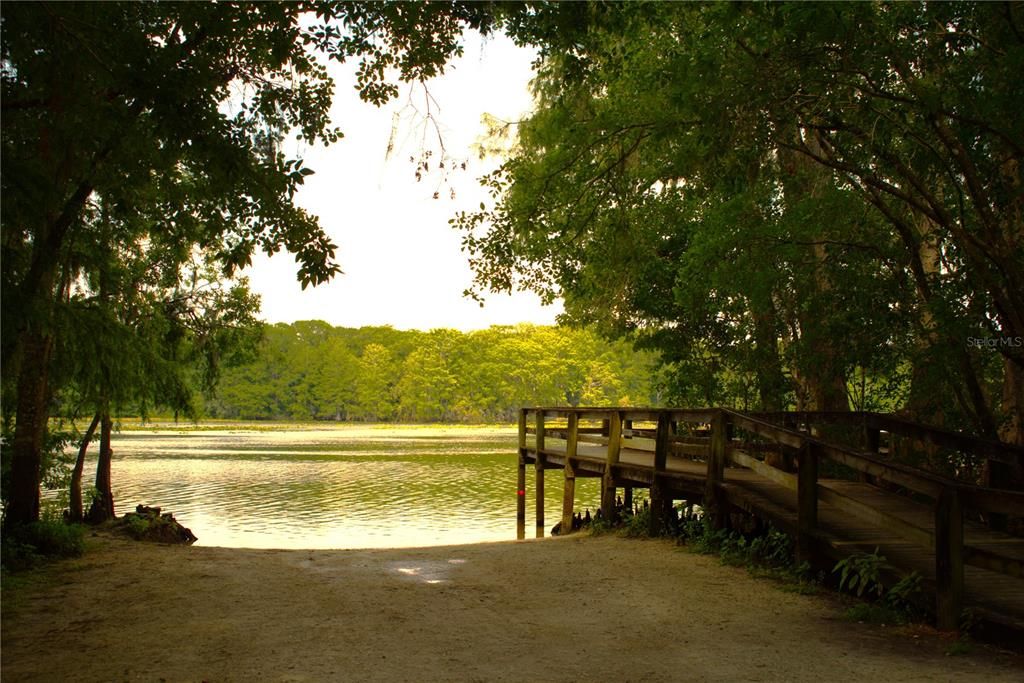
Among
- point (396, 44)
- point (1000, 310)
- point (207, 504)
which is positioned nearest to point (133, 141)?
point (396, 44)

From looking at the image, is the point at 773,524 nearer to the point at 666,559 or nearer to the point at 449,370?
the point at 666,559

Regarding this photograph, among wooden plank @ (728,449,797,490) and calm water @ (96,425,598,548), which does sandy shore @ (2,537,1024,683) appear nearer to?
wooden plank @ (728,449,797,490)

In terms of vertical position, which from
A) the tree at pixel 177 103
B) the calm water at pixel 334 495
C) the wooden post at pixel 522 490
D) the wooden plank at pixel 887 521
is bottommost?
the calm water at pixel 334 495

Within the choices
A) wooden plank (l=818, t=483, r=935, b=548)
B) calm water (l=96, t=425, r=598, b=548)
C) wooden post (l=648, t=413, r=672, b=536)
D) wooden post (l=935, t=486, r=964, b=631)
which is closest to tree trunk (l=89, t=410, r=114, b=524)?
calm water (l=96, t=425, r=598, b=548)

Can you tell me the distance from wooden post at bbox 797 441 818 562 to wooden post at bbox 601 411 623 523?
15.1ft

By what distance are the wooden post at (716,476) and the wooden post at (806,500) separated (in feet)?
6.17

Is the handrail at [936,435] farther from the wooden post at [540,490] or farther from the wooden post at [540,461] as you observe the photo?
the wooden post at [540,490]

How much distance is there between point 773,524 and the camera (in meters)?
8.09

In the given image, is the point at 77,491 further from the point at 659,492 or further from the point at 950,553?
the point at 950,553

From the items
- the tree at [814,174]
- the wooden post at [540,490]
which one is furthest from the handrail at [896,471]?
the wooden post at [540,490]

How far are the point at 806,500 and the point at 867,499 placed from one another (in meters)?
1.97

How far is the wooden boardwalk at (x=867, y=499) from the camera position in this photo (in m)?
5.53

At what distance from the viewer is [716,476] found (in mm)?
9492

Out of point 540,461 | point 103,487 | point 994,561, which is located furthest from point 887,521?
point 103,487
